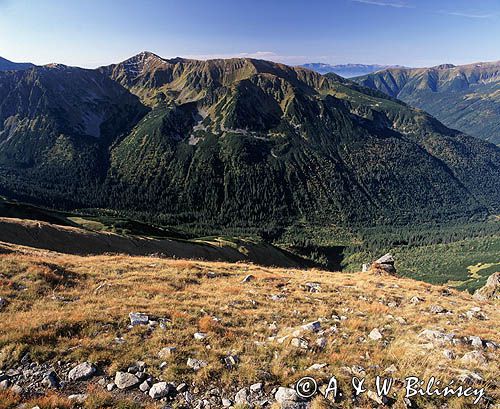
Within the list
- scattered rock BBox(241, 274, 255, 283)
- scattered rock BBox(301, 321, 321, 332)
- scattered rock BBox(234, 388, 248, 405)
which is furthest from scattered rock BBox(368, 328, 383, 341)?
scattered rock BBox(241, 274, 255, 283)

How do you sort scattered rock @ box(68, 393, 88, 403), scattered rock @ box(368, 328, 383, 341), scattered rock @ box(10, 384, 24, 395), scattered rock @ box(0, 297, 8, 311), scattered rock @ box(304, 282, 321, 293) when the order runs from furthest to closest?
scattered rock @ box(304, 282, 321, 293)
scattered rock @ box(0, 297, 8, 311)
scattered rock @ box(368, 328, 383, 341)
scattered rock @ box(10, 384, 24, 395)
scattered rock @ box(68, 393, 88, 403)

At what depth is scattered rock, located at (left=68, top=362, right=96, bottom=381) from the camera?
1143 cm

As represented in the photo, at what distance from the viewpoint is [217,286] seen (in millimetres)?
24391

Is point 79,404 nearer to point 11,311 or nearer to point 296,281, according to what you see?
point 11,311

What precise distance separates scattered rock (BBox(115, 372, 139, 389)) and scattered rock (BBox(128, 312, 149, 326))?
419cm

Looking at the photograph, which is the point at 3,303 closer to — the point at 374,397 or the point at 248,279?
the point at 248,279

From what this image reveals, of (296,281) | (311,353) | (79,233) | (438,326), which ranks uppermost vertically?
(311,353)

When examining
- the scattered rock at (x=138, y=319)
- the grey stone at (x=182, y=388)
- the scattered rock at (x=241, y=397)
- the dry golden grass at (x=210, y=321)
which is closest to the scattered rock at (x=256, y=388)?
the scattered rock at (x=241, y=397)

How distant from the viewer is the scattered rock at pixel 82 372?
11.4 meters

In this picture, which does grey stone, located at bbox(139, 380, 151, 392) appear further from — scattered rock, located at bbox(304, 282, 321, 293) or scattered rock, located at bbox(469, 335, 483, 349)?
scattered rock, located at bbox(304, 282, 321, 293)

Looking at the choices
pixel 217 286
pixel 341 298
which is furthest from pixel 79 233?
pixel 341 298

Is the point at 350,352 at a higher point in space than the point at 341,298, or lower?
higher

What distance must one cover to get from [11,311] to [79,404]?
9098 mm

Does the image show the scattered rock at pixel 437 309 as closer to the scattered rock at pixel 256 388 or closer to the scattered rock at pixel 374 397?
the scattered rock at pixel 374 397
